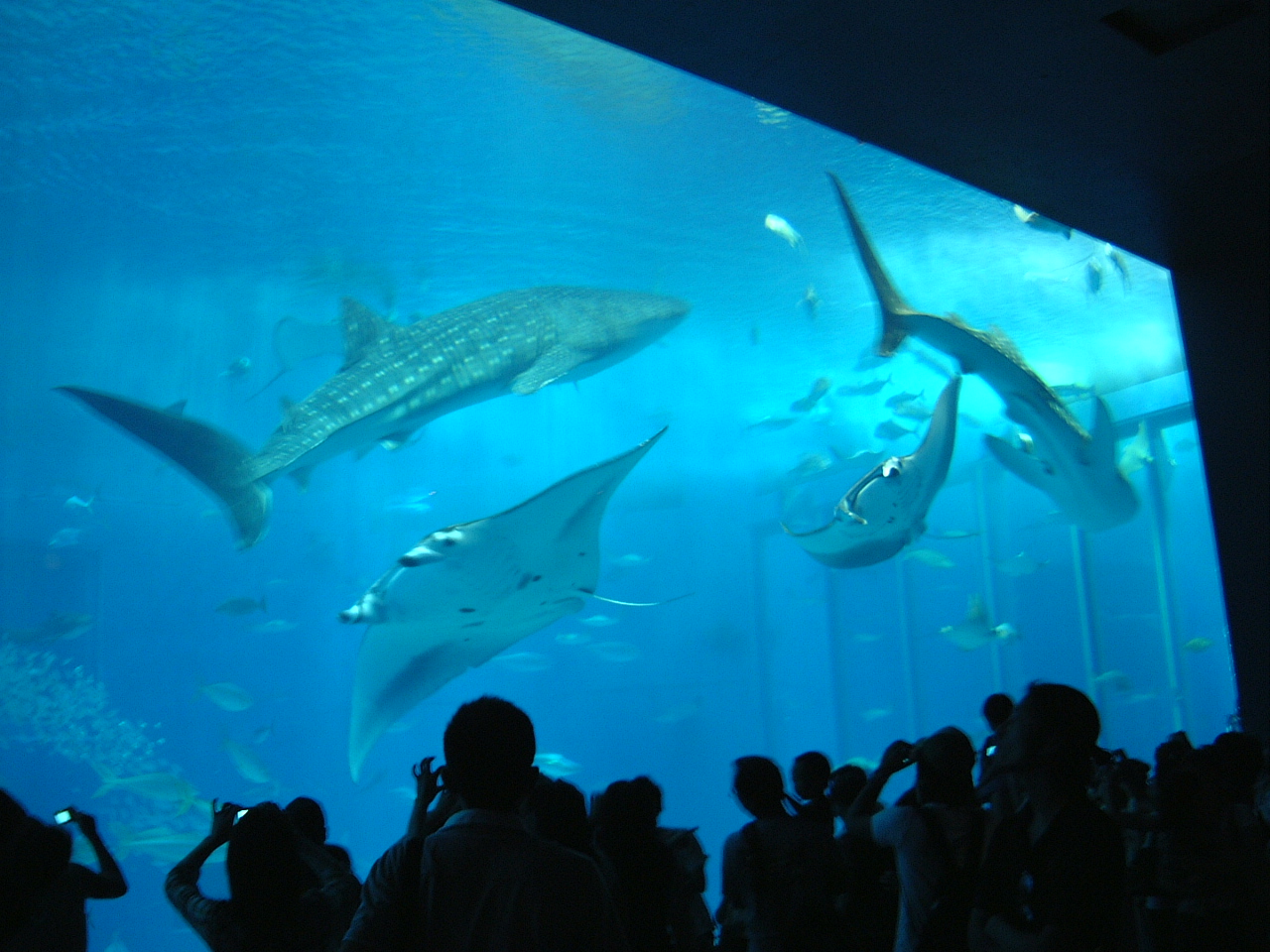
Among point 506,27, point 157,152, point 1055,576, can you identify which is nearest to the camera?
point 506,27

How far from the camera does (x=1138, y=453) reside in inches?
433

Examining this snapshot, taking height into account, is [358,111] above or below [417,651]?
above

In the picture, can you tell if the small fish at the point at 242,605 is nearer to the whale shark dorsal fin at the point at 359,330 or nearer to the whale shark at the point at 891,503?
the whale shark dorsal fin at the point at 359,330

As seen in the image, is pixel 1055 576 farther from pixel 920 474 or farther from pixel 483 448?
pixel 483 448

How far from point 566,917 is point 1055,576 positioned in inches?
857

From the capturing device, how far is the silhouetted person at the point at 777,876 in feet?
6.04

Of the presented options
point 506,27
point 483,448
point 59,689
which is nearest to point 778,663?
point 483,448

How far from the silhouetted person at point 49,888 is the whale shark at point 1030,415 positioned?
315cm

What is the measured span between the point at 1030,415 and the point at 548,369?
2751mm

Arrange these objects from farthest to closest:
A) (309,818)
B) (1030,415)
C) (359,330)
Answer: (1030,415)
(359,330)
(309,818)

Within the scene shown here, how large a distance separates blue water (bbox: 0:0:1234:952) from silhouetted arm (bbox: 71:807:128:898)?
329 cm

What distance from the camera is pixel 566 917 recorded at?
1.00 m

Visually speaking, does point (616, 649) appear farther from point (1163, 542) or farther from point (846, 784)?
point (846, 784)

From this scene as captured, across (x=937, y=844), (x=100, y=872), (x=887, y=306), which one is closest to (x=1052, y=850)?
(x=937, y=844)
